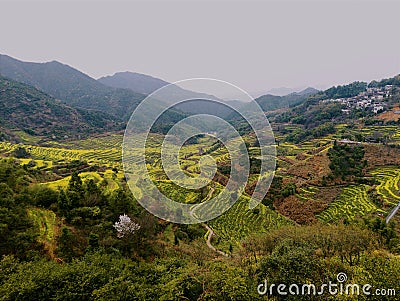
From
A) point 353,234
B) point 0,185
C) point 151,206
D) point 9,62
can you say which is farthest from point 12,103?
point 9,62

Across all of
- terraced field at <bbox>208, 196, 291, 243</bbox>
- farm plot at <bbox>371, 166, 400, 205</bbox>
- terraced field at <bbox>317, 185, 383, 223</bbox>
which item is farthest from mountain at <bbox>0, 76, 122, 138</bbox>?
farm plot at <bbox>371, 166, 400, 205</bbox>

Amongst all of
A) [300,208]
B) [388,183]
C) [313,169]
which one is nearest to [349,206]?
[300,208]

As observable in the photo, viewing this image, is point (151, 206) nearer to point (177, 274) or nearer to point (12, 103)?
point (177, 274)

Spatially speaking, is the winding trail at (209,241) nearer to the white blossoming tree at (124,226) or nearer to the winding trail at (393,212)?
the white blossoming tree at (124,226)

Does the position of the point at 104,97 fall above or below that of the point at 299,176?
above

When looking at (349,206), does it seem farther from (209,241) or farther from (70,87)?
(70,87)
